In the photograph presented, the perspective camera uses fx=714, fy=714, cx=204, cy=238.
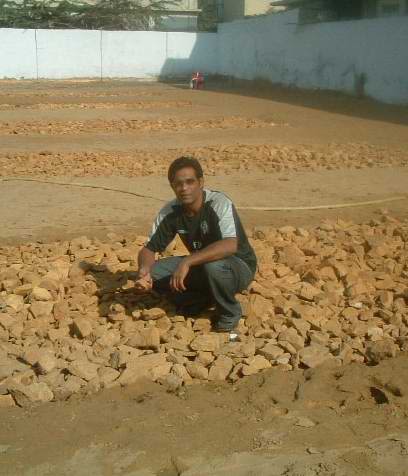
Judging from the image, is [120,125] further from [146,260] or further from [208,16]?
[208,16]

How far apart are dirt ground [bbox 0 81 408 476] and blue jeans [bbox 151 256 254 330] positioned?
619mm

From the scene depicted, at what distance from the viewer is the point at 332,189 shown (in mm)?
8875

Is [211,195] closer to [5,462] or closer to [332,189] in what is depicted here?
[5,462]

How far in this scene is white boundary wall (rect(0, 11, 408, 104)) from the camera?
2241cm

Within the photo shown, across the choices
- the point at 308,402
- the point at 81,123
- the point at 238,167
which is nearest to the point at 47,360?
the point at 308,402

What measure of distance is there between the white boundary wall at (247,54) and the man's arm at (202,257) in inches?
724

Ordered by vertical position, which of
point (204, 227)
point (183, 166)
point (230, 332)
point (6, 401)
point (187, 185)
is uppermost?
point (183, 166)

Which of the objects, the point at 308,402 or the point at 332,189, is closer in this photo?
the point at 308,402

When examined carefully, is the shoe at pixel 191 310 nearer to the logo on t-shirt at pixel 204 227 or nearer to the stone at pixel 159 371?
the logo on t-shirt at pixel 204 227

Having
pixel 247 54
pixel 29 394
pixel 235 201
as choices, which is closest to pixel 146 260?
pixel 29 394

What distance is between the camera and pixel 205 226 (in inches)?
177

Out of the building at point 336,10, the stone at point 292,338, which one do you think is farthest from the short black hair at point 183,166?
the building at point 336,10

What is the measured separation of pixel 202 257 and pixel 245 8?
137ft

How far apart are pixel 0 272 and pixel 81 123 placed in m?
11.5
